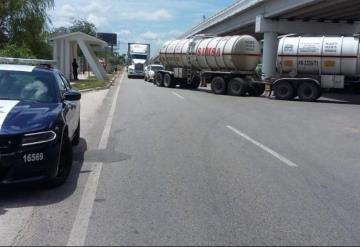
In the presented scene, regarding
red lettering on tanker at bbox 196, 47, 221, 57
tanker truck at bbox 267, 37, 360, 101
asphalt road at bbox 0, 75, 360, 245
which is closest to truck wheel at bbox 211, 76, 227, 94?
red lettering on tanker at bbox 196, 47, 221, 57

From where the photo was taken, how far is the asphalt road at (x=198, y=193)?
18.0ft

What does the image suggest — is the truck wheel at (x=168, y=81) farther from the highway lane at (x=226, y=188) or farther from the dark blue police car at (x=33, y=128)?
the dark blue police car at (x=33, y=128)

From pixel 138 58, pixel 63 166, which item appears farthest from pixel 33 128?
pixel 138 58

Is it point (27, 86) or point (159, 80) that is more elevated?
point (27, 86)

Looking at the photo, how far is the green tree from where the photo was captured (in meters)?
34.2

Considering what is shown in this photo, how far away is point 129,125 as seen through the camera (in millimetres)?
14531

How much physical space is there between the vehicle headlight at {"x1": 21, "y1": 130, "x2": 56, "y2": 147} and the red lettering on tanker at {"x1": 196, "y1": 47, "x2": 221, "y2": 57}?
2378 cm

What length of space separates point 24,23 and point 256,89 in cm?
1538

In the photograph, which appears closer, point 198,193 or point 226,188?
point 198,193

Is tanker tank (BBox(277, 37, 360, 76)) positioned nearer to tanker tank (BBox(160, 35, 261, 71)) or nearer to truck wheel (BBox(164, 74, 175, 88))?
tanker tank (BBox(160, 35, 261, 71))

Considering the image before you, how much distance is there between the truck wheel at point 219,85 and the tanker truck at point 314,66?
3215 mm

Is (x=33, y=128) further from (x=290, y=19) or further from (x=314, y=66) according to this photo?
(x=290, y=19)

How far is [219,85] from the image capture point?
30.6 meters

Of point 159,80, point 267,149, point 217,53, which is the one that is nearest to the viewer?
point 267,149
